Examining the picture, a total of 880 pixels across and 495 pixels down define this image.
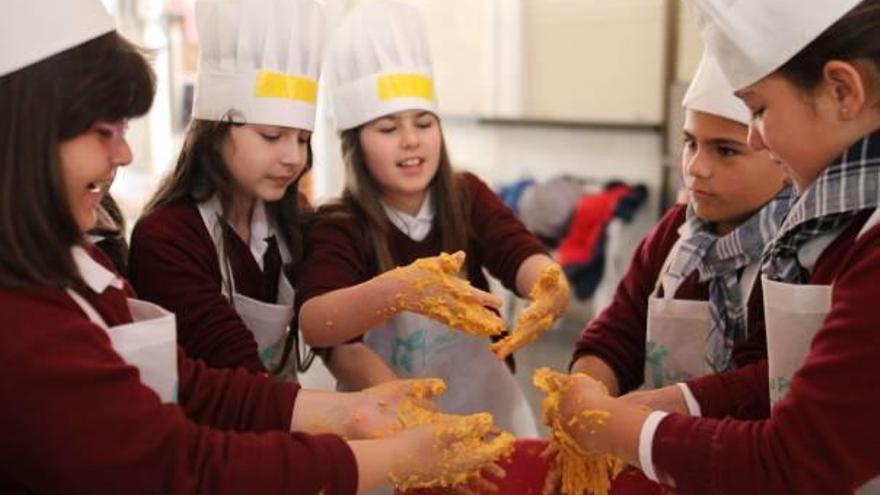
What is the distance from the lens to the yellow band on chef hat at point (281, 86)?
51.4 inches

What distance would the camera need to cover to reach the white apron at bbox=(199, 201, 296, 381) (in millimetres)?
1320

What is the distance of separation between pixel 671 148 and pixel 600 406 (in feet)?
8.54

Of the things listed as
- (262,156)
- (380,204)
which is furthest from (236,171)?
(380,204)

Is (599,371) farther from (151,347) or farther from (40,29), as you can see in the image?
(40,29)

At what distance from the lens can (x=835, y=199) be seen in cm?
87

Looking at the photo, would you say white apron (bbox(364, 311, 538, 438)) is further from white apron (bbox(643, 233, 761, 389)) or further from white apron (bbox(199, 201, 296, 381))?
white apron (bbox(643, 233, 761, 389))

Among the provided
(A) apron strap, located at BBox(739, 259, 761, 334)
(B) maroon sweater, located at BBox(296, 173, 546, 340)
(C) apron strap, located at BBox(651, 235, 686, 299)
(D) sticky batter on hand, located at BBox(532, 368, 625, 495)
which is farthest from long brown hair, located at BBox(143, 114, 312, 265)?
(A) apron strap, located at BBox(739, 259, 761, 334)

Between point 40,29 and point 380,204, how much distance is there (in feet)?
2.43

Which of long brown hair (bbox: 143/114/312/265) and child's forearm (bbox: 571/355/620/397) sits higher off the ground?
long brown hair (bbox: 143/114/312/265)

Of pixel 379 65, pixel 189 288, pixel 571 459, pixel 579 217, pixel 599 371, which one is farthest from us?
pixel 579 217

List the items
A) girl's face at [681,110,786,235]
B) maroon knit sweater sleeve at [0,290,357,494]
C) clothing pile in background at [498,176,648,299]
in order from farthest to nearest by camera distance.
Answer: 1. clothing pile in background at [498,176,648,299]
2. girl's face at [681,110,786,235]
3. maroon knit sweater sleeve at [0,290,357,494]

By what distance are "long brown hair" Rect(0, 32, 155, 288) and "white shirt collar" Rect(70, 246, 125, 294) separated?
27 mm

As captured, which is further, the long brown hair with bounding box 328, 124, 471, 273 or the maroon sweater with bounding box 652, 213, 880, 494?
the long brown hair with bounding box 328, 124, 471, 273

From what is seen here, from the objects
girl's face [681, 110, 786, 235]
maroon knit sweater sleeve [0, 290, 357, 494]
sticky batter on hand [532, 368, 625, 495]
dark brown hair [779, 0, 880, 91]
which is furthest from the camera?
girl's face [681, 110, 786, 235]
